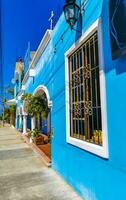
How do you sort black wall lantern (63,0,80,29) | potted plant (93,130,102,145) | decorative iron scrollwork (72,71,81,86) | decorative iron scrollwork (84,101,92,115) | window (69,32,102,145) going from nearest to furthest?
potted plant (93,130,102,145)
window (69,32,102,145)
decorative iron scrollwork (84,101,92,115)
black wall lantern (63,0,80,29)
decorative iron scrollwork (72,71,81,86)

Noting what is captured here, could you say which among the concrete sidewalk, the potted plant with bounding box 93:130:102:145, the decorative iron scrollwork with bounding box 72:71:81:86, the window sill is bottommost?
the concrete sidewalk

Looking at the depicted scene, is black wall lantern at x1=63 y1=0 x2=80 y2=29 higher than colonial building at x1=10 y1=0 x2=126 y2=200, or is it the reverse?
black wall lantern at x1=63 y1=0 x2=80 y2=29

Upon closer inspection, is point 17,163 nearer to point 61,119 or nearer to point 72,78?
point 61,119

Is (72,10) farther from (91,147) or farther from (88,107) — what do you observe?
(91,147)

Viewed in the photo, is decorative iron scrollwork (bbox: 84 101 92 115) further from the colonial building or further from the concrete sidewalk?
the concrete sidewalk

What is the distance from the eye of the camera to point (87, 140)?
5543 millimetres

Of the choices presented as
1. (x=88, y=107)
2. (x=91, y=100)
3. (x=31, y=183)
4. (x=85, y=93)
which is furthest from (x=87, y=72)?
(x=31, y=183)

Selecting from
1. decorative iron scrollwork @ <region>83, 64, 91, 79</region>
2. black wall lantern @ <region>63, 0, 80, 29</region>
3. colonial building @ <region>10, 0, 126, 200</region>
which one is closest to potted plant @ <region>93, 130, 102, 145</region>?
A: colonial building @ <region>10, 0, 126, 200</region>

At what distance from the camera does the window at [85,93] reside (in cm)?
512

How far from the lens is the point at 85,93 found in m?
5.65

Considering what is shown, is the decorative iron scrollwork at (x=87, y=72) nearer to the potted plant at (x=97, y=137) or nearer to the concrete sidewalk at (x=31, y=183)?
the potted plant at (x=97, y=137)

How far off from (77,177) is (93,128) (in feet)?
4.35

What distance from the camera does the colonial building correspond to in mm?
3979

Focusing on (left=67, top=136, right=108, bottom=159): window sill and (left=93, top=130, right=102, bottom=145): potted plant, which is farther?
(left=93, top=130, right=102, bottom=145): potted plant
